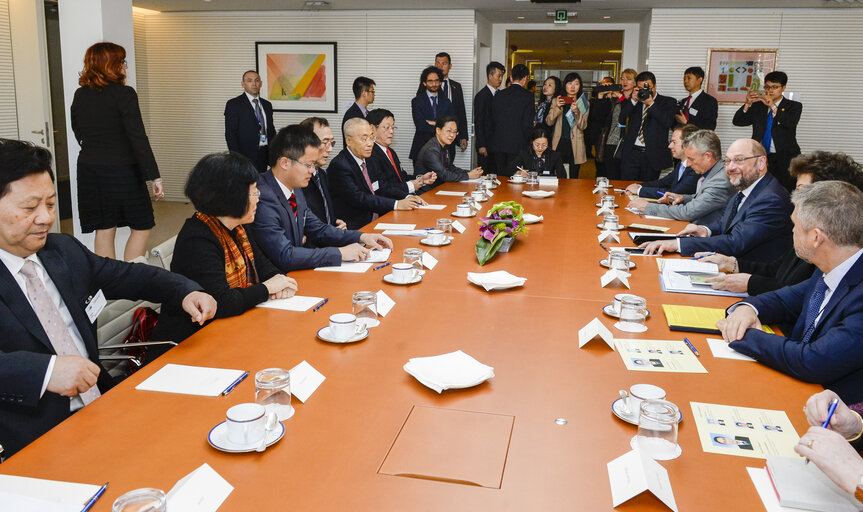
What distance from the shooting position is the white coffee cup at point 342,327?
2010mm

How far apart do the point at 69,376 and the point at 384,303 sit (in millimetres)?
1045

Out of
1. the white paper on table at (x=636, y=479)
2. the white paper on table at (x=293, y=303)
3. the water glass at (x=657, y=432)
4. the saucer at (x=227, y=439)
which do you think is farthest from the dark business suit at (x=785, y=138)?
the saucer at (x=227, y=439)

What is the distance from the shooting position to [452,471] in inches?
52.7

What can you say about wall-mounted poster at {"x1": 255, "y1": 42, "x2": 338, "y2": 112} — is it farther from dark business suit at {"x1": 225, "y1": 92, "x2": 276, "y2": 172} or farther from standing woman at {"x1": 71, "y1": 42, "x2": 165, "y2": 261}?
standing woman at {"x1": 71, "y1": 42, "x2": 165, "y2": 261}

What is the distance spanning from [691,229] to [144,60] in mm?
8897

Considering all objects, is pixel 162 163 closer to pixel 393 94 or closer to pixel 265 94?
pixel 265 94

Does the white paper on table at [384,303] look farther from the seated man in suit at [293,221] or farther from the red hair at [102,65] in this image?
the red hair at [102,65]

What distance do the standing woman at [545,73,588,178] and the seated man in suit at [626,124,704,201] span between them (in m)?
2.44

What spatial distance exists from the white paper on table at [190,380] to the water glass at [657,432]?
3.29 ft

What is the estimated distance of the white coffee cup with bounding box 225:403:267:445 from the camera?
1383mm

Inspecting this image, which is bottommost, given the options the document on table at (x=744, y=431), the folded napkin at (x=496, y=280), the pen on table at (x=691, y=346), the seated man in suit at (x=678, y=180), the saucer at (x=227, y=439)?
the document on table at (x=744, y=431)

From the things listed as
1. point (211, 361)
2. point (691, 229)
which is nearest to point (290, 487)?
point (211, 361)

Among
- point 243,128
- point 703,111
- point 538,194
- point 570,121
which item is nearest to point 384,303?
point 538,194

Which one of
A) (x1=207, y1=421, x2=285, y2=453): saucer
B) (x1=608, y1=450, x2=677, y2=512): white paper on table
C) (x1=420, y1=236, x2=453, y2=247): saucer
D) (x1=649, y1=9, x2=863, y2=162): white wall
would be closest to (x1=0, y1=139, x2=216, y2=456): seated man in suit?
(x1=207, y1=421, x2=285, y2=453): saucer
